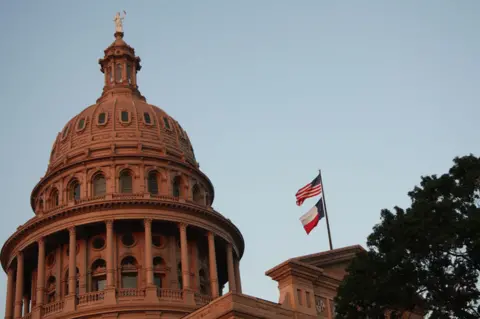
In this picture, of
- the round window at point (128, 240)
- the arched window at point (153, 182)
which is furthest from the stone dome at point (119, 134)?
the round window at point (128, 240)

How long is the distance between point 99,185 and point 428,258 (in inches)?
1608

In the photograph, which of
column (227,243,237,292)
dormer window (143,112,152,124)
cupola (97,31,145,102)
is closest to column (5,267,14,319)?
dormer window (143,112,152,124)

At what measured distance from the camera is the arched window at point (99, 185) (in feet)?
224

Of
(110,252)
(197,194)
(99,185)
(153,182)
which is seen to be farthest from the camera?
(197,194)

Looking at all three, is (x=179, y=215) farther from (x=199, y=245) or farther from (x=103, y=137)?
(x=103, y=137)

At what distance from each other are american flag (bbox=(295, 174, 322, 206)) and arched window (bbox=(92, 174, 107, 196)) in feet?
70.1

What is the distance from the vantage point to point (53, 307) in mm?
62969

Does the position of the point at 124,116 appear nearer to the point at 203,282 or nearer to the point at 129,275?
the point at 129,275

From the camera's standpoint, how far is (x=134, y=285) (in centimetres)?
6488

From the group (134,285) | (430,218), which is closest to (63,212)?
(134,285)

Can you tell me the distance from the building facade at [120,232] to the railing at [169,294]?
0.07 m

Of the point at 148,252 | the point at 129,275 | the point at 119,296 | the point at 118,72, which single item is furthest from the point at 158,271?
the point at 118,72

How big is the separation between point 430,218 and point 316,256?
14.1 m

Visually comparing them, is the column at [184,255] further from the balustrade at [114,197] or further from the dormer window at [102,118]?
the dormer window at [102,118]
